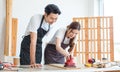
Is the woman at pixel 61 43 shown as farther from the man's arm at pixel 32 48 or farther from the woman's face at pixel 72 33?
the man's arm at pixel 32 48

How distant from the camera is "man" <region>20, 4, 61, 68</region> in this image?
7.20ft

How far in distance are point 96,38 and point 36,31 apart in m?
2.01

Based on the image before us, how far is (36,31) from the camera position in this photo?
7.32 ft

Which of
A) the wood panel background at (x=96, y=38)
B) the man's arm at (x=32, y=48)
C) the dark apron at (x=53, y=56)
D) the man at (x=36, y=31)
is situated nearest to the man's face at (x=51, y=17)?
the man at (x=36, y=31)

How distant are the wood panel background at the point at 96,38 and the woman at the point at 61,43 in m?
1.19

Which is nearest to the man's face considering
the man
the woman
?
the man

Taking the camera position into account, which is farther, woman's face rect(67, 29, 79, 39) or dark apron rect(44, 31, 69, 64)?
dark apron rect(44, 31, 69, 64)

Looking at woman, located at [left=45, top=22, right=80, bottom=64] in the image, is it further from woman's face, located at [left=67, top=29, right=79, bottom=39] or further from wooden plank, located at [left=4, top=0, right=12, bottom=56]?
wooden plank, located at [left=4, top=0, right=12, bottom=56]

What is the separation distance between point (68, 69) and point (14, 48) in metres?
2.26

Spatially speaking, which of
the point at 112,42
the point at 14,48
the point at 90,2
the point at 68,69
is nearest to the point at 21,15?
the point at 14,48

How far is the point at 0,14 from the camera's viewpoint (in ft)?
13.2

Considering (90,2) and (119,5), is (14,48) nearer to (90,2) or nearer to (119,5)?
(90,2)

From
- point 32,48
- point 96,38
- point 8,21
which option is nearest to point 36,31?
point 32,48

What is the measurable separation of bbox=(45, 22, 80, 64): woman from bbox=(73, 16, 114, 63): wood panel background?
119 cm
